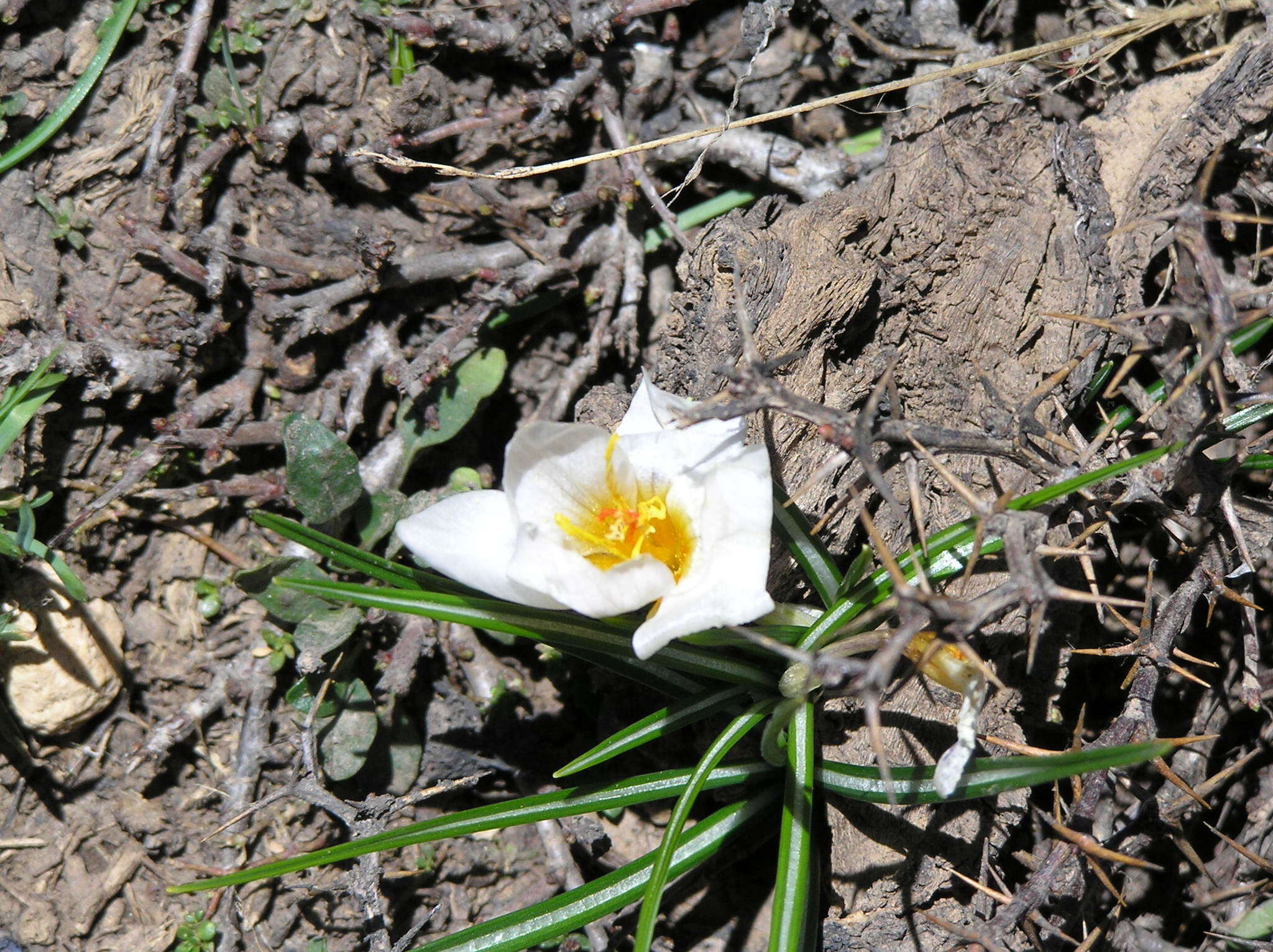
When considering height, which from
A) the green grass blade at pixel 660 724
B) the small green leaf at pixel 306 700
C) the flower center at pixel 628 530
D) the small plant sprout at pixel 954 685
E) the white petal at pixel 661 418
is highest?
the white petal at pixel 661 418

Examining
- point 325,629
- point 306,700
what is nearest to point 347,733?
point 306,700

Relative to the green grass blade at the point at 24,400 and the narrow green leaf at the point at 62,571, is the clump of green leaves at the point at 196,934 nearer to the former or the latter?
the narrow green leaf at the point at 62,571

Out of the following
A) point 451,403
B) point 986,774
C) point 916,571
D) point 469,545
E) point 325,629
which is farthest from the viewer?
point 451,403

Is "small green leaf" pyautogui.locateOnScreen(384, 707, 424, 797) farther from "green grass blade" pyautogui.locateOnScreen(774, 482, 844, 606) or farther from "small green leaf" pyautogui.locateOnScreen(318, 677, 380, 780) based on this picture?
"green grass blade" pyautogui.locateOnScreen(774, 482, 844, 606)

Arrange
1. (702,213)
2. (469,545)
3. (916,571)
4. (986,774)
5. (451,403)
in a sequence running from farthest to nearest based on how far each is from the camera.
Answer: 1. (702,213)
2. (451,403)
3. (916,571)
4. (469,545)
5. (986,774)

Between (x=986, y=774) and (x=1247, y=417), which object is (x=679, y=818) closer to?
(x=986, y=774)

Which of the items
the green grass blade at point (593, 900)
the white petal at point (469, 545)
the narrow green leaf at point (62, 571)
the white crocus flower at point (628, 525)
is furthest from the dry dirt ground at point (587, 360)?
the white petal at point (469, 545)
